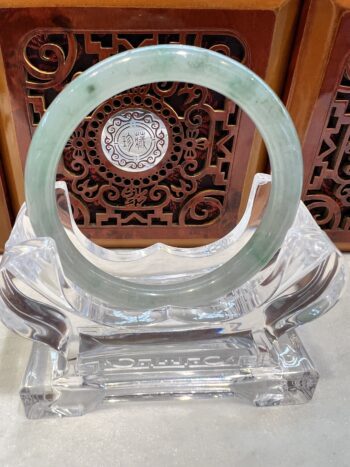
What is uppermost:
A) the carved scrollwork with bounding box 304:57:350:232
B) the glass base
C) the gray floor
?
the carved scrollwork with bounding box 304:57:350:232

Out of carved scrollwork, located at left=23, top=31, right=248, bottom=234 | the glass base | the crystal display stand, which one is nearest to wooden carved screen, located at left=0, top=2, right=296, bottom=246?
carved scrollwork, located at left=23, top=31, right=248, bottom=234

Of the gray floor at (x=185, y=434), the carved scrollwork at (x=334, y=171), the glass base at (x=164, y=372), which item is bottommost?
the gray floor at (x=185, y=434)

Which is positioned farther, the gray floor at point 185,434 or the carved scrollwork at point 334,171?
the carved scrollwork at point 334,171

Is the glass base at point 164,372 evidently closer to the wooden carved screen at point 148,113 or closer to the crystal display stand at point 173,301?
the crystal display stand at point 173,301

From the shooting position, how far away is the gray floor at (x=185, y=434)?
0.50m

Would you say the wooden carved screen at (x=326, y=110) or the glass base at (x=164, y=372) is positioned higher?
the wooden carved screen at (x=326, y=110)

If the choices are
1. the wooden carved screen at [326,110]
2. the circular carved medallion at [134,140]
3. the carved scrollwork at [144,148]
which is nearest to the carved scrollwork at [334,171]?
the wooden carved screen at [326,110]

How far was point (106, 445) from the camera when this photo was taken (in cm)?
51

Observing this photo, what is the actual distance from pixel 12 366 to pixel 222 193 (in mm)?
403

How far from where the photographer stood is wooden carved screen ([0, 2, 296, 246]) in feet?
2.05

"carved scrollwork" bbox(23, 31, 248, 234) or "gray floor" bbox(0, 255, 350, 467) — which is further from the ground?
"carved scrollwork" bbox(23, 31, 248, 234)

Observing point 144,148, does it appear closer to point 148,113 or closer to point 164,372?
point 148,113

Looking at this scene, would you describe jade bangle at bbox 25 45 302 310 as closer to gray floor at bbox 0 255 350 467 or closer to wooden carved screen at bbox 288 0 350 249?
gray floor at bbox 0 255 350 467

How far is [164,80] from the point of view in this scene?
0.47m
